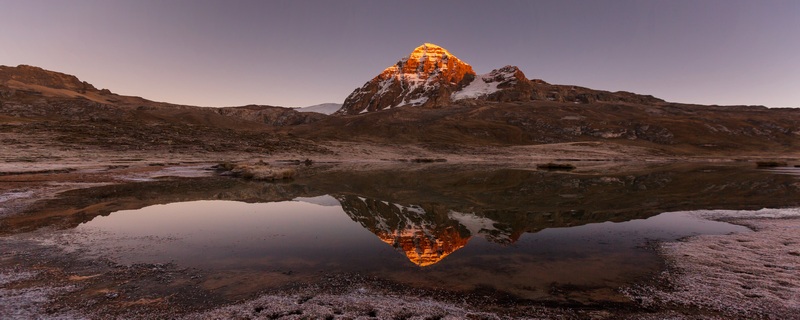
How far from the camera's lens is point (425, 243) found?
1066 cm

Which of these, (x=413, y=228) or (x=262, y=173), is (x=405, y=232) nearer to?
(x=413, y=228)

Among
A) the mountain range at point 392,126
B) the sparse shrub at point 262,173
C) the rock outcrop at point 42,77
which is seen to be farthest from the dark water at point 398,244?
the rock outcrop at point 42,77

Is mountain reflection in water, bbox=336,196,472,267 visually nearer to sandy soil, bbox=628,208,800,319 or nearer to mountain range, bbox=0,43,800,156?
sandy soil, bbox=628,208,800,319

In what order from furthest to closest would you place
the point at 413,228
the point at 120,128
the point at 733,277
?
the point at 120,128 < the point at 413,228 < the point at 733,277

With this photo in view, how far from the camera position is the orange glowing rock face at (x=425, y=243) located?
9.24 metres

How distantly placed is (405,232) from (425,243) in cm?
148

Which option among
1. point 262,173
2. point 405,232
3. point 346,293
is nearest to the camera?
point 346,293

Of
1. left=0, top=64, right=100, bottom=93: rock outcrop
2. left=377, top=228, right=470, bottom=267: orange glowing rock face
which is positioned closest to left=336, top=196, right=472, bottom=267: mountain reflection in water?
left=377, top=228, right=470, bottom=267: orange glowing rock face

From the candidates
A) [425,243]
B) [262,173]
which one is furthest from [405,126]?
[425,243]

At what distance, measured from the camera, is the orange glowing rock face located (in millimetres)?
9242

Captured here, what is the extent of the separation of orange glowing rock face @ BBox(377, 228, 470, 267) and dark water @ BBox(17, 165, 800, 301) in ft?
0.10

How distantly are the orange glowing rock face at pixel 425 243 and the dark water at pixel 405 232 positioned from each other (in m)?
0.03

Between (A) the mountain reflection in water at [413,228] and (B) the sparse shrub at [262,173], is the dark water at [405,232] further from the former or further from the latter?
(B) the sparse shrub at [262,173]

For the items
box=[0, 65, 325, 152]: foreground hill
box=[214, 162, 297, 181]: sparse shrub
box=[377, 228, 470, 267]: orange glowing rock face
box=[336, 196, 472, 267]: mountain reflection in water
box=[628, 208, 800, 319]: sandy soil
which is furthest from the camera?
box=[0, 65, 325, 152]: foreground hill
